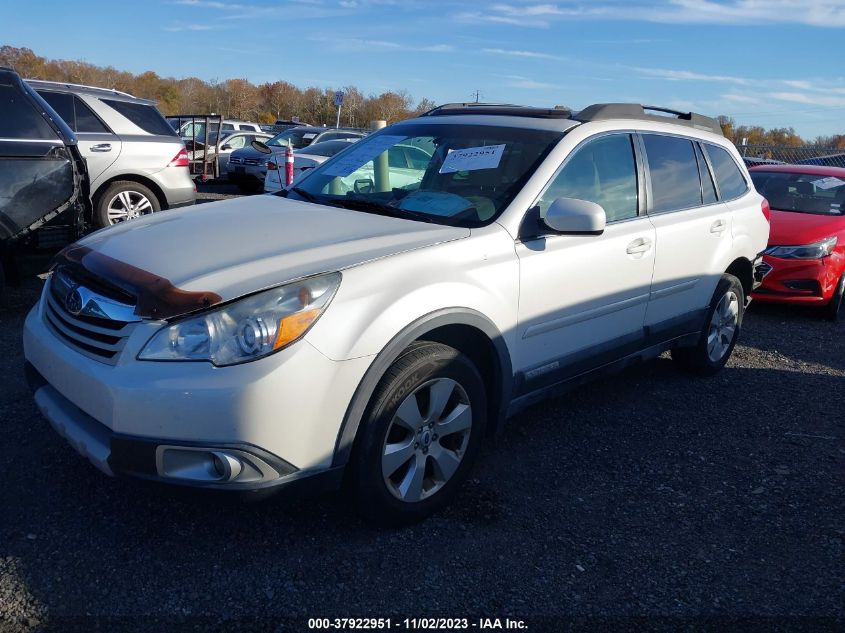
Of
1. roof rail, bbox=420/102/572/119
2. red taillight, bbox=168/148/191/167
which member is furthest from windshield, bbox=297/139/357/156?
roof rail, bbox=420/102/572/119

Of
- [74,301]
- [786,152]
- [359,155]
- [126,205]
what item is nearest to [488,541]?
[74,301]

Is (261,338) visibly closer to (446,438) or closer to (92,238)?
(446,438)

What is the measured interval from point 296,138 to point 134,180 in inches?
376

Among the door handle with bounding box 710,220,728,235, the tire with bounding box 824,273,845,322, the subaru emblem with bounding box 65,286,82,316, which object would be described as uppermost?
the door handle with bounding box 710,220,728,235

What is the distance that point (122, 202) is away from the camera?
26.0 ft

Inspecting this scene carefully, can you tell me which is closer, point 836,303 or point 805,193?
point 836,303

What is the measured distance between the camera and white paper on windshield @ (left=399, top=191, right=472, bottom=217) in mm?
3406

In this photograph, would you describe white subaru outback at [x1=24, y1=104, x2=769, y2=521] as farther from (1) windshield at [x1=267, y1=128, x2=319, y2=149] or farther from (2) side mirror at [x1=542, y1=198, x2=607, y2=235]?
(1) windshield at [x1=267, y1=128, x2=319, y2=149]

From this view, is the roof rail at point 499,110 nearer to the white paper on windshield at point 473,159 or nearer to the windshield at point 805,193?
the white paper on windshield at point 473,159

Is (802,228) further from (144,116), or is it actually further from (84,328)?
(144,116)

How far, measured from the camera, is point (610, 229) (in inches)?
149

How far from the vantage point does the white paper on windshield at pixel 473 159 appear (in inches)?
142

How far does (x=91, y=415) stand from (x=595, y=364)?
2487mm

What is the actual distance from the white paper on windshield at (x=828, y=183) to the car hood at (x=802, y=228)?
621 millimetres
